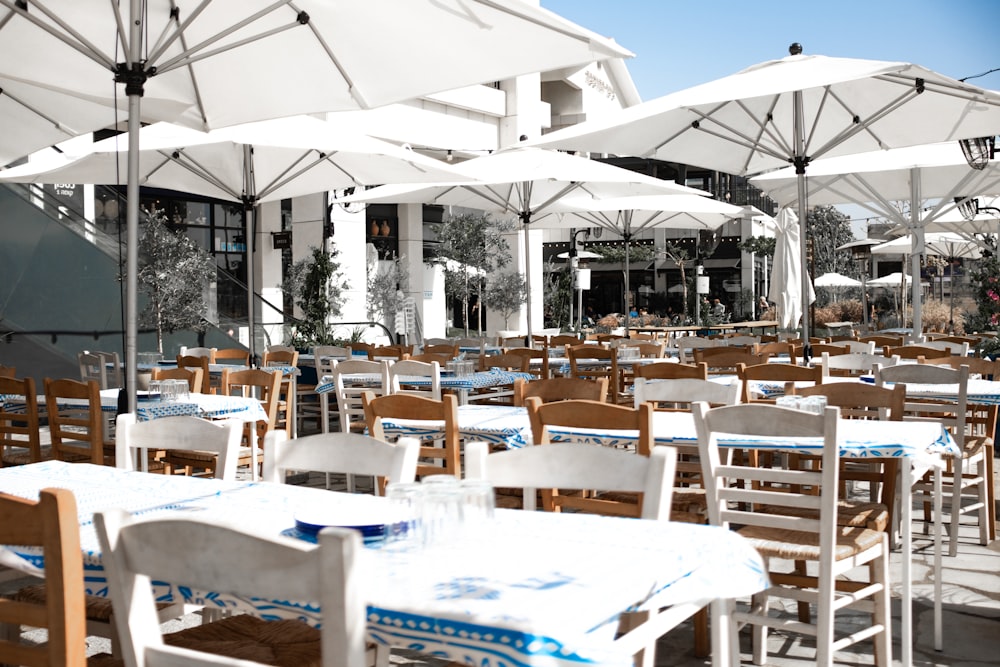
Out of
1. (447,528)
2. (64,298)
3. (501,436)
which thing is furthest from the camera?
(64,298)

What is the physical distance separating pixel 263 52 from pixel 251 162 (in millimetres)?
4297

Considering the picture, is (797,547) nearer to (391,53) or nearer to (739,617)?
(739,617)

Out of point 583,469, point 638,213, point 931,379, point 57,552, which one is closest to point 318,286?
point 638,213

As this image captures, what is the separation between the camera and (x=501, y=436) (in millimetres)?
4457

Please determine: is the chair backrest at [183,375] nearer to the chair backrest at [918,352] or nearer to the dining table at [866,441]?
the dining table at [866,441]

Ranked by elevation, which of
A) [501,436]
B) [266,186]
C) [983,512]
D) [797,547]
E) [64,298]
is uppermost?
[266,186]

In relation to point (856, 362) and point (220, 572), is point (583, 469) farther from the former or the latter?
point (856, 362)

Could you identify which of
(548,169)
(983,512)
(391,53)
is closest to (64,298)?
(548,169)

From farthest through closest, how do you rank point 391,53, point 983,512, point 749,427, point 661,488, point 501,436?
point 391,53 < point 983,512 < point 501,436 < point 749,427 < point 661,488

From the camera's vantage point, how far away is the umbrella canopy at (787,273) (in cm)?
1587

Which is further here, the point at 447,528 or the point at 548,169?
the point at 548,169

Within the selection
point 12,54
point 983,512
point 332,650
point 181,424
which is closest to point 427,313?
point 12,54

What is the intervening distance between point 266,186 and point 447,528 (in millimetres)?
9556

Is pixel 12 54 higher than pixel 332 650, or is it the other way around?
pixel 12 54
